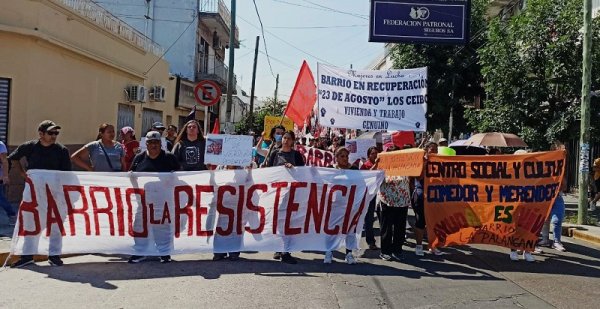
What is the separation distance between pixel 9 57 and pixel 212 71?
66.0ft

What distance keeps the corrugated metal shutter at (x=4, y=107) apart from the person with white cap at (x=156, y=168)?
17.8 ft

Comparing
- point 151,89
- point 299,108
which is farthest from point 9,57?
point 151,89

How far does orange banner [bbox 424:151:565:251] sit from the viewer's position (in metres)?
7.65

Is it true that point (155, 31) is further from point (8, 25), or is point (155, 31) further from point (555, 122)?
point (555, 122)

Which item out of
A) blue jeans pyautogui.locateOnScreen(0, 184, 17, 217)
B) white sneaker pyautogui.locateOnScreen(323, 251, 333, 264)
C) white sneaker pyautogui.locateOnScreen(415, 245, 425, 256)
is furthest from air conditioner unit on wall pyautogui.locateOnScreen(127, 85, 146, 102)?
white sneaker pyautogui.locateOnScreen(415, 245, 425, 256)

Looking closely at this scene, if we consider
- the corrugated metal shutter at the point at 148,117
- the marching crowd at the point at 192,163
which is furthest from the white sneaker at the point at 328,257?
the corrugated metal shutter at the point at 148,117

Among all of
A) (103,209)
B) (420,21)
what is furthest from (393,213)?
(420,21)

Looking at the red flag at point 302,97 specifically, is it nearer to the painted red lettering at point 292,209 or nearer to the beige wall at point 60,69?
the painted red lettering at point 292,209

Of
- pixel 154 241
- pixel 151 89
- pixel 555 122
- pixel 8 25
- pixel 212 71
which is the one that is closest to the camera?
pixel 154 241

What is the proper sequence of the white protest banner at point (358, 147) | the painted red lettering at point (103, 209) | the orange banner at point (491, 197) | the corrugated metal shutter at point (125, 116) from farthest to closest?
1. the corrugated metal shutter at point (125, 116)
2. the white protest banner at point (358, 147)
3. the orange banner at point (491, 197)
4. the painted red lettering at point (103, 209)

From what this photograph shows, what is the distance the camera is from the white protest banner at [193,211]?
6770 millimetres

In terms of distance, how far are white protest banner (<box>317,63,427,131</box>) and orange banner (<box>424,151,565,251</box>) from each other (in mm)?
2122

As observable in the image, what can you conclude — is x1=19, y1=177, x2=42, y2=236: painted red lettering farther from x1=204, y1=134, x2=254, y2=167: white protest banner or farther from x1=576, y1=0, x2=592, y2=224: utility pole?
x1=576, y1=0, x2=592, y2=224: utility pole

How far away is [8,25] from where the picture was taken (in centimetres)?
1102
